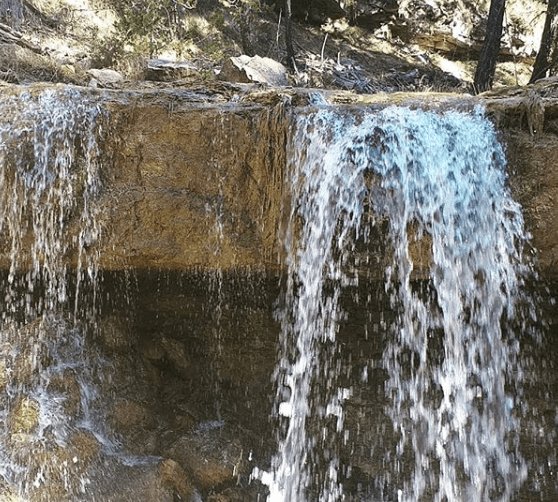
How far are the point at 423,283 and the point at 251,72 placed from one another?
4543 millimetres

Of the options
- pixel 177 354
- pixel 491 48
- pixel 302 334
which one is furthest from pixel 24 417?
pixel 491 48

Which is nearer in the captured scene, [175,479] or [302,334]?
[175,479]

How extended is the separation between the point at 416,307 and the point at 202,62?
6.07 meters

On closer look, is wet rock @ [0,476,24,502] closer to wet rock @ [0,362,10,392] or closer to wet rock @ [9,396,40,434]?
wet rock @ [9,396,40,434]

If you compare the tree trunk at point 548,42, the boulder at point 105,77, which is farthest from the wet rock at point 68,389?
the tree trunk at point 548,42

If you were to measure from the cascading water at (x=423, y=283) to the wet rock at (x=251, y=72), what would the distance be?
3513 mm

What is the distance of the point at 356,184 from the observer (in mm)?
4309

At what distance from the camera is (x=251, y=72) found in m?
7.82

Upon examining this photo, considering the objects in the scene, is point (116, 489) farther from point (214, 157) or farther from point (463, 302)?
point (463, 302)

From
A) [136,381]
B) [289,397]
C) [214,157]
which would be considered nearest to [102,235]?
[214,157]

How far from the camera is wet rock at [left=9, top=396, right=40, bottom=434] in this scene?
4.24 metres

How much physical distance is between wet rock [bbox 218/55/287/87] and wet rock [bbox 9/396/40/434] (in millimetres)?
4919

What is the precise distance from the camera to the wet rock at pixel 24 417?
13.9 ft

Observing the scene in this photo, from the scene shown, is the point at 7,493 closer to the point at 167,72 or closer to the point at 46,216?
the point at 46,216
